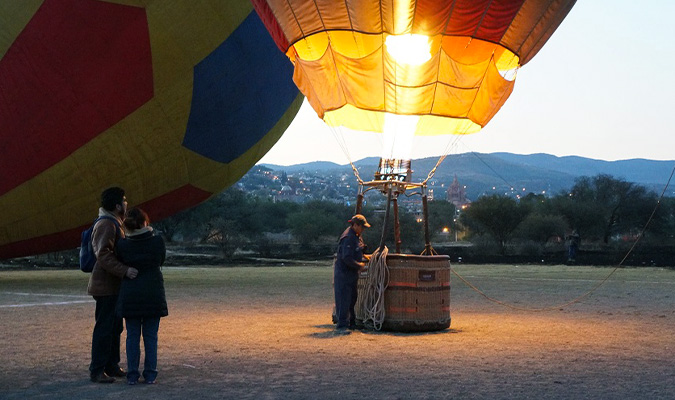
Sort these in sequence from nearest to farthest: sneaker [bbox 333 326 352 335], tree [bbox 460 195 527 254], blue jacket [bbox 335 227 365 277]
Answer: sneaker [bbox 333 326 352 335] → blue jacket [bbox 335 227 365 277] → tree [bbox 460 195 527 254]

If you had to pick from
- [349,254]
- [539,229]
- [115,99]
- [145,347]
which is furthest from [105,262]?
[539,229]

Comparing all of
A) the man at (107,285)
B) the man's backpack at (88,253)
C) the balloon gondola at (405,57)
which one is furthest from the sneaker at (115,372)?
the balloon gondola at (405,57)

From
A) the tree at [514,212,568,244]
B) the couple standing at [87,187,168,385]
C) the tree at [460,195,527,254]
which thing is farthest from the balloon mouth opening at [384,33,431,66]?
the tree at [514,212,568,244]

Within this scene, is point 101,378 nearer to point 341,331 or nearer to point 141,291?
point 141,291

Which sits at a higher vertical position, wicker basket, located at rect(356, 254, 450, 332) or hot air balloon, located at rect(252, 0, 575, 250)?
hot air balloon, located at rect(252, 0, 575, 250)

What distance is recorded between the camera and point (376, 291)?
9031mm

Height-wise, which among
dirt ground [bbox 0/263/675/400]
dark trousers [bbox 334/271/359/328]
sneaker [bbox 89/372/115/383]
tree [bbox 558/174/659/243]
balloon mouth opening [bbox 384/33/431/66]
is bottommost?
sneaker [bbox 89/372/115/383]

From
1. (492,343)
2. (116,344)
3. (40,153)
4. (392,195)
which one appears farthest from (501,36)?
(40,153)

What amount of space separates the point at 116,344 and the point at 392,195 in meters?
3.93

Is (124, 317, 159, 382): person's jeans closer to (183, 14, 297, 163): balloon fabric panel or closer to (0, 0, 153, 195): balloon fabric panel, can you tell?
(0, 0, 153, 195): balloon fabric panel

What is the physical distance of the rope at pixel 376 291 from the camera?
898cm

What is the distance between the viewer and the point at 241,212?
50.3 m

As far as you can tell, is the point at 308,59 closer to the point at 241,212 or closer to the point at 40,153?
the point at 40,153

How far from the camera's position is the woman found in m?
6.06
